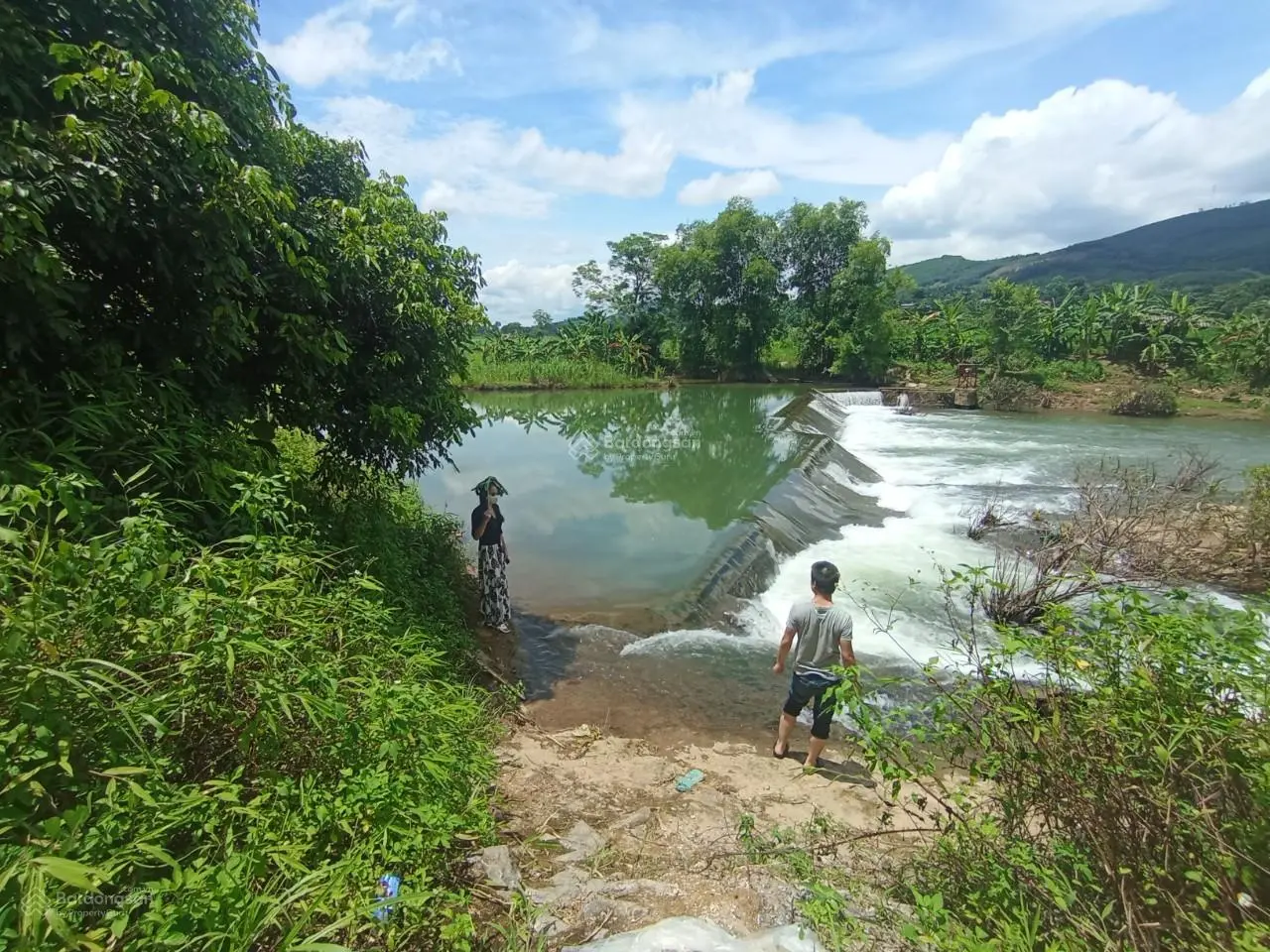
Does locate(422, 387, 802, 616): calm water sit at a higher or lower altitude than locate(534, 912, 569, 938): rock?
lower

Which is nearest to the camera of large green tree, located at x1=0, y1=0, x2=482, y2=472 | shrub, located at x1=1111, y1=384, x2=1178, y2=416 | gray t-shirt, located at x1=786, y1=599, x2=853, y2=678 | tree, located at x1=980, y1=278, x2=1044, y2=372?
large green tree, located at x1=0, y1=0, x2=482, y2=472

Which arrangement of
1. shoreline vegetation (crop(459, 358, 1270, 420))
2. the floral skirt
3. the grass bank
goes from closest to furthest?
the floral skirt, the grass bank, shoreline vegetation (crop(459, 358, 1270, 420))

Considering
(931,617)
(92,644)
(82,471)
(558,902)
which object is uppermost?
(82,471)

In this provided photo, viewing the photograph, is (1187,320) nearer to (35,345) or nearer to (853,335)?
(853,335)

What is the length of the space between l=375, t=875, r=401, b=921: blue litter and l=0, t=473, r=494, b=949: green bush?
1.8 inches

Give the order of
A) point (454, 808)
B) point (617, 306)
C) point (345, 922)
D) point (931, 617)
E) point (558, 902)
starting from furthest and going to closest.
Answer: point (617, 306)
point (931, 617)
point (454, 808)
point (558, 902)
point (345, 922)

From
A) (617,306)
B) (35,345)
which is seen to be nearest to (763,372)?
(617,306)

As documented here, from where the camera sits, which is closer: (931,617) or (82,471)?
(82,471)

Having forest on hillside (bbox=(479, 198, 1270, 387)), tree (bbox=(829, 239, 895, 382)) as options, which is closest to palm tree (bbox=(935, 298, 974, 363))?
forest on hillside (bbox=(479, 198, 1270, 387))

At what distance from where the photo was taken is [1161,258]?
422ft

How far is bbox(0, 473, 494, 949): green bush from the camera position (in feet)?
5.15

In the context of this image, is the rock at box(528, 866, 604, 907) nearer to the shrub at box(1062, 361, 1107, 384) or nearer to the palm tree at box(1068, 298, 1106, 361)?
the shrub at box(1062, 361, 1107, 384)

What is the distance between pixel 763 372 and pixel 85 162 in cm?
3599

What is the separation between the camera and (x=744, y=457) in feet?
52.6
